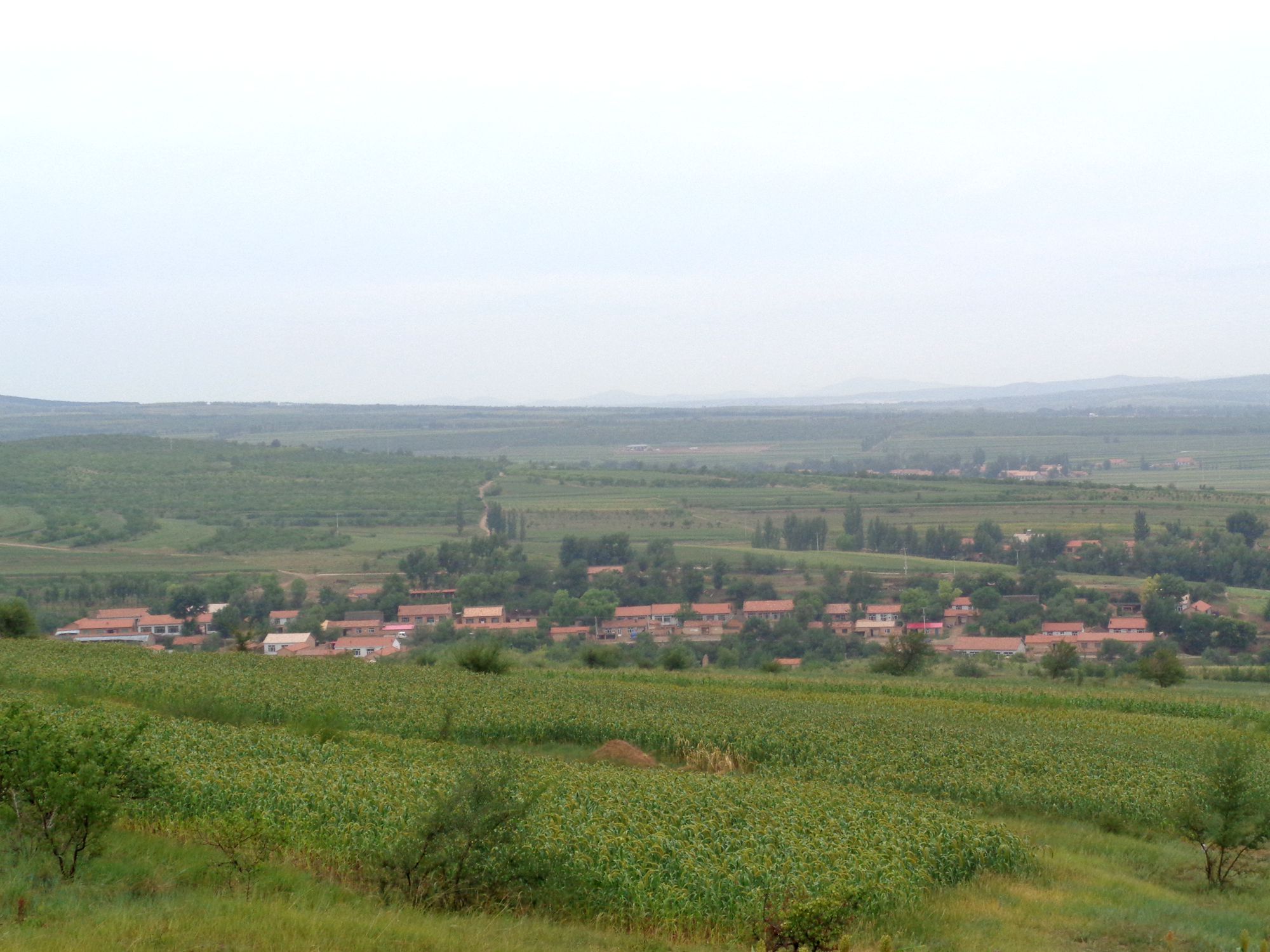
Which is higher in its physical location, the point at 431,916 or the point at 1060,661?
the point at 431,916

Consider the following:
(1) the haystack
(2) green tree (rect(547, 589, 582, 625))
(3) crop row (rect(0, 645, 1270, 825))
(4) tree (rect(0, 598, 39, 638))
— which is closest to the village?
(2) green tree (rect(547, 589, 582, 625))

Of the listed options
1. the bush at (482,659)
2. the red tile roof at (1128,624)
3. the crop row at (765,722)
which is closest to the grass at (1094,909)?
the crop row at (765,722)

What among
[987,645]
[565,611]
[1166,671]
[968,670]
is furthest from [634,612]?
[1166,671]

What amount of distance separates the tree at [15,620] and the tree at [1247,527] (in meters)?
95.8

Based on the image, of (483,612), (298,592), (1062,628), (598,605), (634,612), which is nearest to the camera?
(1062,628)

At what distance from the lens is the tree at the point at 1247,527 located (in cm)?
9869

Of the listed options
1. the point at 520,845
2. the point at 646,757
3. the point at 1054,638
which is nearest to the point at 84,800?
the point at 520,845

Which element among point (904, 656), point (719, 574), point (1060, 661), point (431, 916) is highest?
point (431, 916)

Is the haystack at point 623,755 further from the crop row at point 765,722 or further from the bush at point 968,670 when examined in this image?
the bush at point 968,670

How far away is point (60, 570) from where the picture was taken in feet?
289

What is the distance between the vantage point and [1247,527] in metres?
99.4

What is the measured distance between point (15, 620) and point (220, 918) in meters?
36.0

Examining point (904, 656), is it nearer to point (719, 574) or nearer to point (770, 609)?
point (770, 609)

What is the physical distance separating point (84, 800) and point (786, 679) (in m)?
28.7
